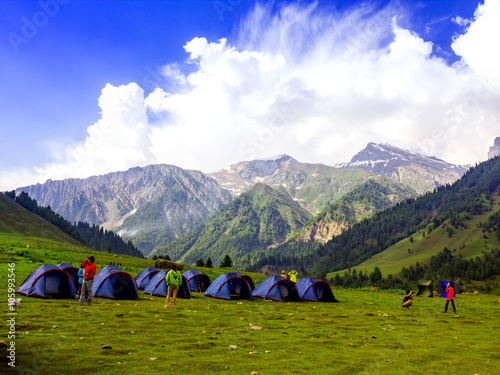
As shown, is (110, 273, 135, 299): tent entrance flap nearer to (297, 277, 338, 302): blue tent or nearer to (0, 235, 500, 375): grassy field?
(0, 235, 500, 375): grassy field

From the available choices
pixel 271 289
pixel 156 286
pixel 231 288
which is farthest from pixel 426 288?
pixel 156 286

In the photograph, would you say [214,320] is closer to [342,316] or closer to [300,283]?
[342,316]

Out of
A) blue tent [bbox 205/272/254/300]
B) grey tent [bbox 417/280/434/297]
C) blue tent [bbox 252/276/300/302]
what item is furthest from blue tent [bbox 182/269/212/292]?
grey tent [bbox 417/280/434/297]

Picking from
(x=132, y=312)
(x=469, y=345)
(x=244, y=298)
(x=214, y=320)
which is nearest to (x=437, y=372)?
(x=469, y=345)

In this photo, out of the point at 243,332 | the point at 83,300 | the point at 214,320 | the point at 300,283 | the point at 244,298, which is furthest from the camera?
the point at 300,283

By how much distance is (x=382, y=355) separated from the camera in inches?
547

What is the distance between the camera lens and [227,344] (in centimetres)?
1469

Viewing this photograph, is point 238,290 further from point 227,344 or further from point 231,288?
point 227,344

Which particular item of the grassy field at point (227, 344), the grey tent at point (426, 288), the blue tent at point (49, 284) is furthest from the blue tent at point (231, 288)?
the grey tent at point (426, 288)

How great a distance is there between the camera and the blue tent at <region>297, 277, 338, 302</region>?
37969 millimetres

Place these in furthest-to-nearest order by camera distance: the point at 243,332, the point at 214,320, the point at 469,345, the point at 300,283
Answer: the point at 300,283 → the point at 214,320 → the point at 243,332 → the point at 469,345

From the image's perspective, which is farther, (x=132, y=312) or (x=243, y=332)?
(x=132, y=312)

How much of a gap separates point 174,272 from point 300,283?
55.4 ft

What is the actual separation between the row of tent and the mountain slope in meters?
125
